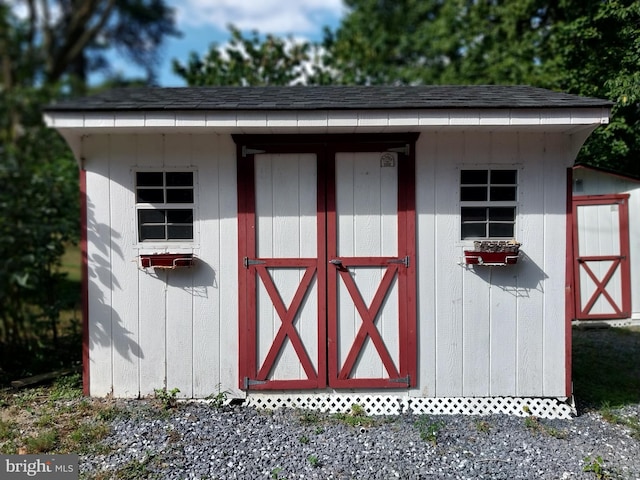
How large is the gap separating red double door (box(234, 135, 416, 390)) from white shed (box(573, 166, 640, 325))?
4.63m

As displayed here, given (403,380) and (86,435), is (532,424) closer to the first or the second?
(403,380)

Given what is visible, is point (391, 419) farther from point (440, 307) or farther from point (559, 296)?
point (559, 296)

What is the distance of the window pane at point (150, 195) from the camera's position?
4035 mm

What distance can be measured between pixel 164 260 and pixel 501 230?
2985 mm

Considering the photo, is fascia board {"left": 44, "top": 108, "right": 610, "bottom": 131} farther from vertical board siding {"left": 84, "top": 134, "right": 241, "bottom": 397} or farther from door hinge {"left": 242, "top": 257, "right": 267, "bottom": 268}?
door hinge {"left": 242, "top": 257, "right": 267, "bottom": 268}

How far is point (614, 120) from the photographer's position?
19.0 ft

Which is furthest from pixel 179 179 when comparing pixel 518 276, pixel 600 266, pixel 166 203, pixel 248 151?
pixel 600 266

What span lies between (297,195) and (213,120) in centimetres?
96

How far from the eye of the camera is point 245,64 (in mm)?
10109

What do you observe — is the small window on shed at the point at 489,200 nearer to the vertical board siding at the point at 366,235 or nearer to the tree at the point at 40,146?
the vertical board siding at the point at 366,235

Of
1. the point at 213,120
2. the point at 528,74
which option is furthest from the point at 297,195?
the point at 528,74

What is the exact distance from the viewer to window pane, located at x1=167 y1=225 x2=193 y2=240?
4.05 metres

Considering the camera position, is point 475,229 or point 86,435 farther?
point 475,229

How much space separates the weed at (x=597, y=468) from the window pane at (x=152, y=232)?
3.80 meters
